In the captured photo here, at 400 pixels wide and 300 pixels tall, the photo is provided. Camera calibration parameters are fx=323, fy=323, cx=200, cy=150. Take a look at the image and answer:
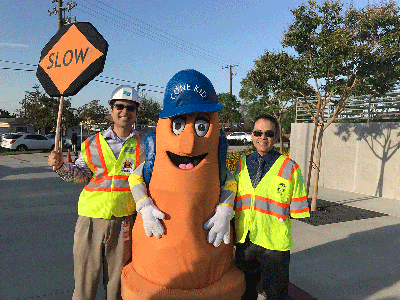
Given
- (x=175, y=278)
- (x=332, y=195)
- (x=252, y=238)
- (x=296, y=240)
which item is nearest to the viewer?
(x=175, y=278)

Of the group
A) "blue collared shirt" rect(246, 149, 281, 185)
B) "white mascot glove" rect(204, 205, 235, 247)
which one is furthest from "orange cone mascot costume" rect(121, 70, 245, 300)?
"blue collared shirt" rect(246, 149, 281, 185)

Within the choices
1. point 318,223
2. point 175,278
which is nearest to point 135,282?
point 175,278

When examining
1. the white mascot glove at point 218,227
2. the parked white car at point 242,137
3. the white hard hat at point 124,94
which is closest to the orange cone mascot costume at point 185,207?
the white mascot glove at point 218,227

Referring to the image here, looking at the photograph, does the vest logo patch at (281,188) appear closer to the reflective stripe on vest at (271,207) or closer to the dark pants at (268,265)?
the reflective stripe on vest at (271,207)

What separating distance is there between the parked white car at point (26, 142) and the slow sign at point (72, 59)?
22.1 m

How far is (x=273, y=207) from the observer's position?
2.30m

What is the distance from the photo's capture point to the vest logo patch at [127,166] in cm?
240

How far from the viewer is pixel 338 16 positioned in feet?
19.2

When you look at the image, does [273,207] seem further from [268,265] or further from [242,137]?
[242,137]

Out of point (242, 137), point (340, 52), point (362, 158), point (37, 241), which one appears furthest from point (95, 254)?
point (242, 137)

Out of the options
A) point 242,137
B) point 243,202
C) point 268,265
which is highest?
point 243,202

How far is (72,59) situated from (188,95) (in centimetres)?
96

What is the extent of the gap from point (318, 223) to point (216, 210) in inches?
164

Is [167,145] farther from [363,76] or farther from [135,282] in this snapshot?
[363,76]
